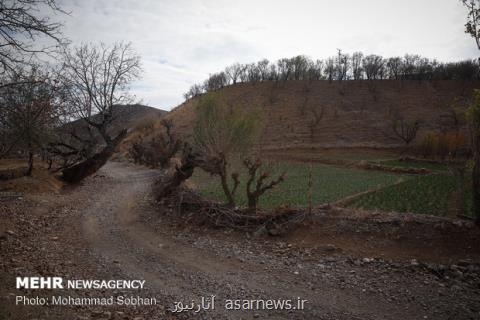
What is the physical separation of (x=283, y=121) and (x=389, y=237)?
174ft

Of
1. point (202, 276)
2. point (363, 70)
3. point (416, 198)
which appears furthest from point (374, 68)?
point (202, 276)

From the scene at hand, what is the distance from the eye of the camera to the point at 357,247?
735 cm

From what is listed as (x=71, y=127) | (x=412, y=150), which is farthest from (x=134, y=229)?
(x=412, y=150)

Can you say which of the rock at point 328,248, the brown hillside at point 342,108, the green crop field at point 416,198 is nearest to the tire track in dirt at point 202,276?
the rock at point 328,248

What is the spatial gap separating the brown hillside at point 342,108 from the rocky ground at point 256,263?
113ft

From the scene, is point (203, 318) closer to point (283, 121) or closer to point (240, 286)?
point (240, 286)

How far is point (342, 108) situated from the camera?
65.5 m

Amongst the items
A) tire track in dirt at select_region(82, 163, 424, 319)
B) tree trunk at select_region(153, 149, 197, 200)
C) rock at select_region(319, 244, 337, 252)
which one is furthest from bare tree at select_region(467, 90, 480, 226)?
tree trunk at select_region(153, 149, 197, 200)

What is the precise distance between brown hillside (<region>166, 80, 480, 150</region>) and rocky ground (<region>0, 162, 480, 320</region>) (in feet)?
113

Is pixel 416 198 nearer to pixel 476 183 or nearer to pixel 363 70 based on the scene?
pixel 476 183

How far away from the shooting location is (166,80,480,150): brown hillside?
51.9 metres

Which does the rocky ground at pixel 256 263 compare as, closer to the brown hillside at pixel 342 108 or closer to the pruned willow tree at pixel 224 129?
the pruned willow tree at pixel 224 129

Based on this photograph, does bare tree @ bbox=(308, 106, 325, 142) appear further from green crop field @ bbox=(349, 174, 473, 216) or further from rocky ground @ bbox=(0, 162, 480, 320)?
rocky ground @ bbox=(0, 162, 480, 320)

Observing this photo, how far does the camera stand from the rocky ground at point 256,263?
15.7 ft
